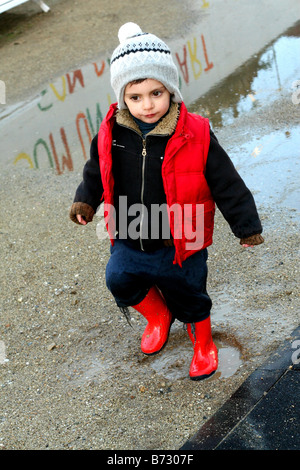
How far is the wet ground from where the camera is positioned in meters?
2.88

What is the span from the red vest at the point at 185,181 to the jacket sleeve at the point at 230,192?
34mm

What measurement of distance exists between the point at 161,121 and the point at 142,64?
25 cm

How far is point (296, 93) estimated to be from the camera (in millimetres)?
5398

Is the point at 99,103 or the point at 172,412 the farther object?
the point at 99,103

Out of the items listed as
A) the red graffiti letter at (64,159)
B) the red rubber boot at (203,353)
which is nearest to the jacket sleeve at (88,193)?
the red rubber boot at (203,353)

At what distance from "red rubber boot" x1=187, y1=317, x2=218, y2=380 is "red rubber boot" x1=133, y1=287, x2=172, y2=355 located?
165 mm

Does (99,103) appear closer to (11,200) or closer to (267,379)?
(11,200)

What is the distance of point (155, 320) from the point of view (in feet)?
10.4

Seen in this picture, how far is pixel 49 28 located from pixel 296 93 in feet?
12.2

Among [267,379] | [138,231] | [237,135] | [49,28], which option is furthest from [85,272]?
[49,28]

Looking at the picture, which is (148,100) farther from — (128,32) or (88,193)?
(88,193)

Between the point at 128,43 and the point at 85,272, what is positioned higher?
the point at 128,43

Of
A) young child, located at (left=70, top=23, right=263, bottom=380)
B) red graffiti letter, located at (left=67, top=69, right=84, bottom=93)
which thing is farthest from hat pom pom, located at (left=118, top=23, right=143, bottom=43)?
red graffiti letter, located at (left=67, top=69, right=84, bottom=93)

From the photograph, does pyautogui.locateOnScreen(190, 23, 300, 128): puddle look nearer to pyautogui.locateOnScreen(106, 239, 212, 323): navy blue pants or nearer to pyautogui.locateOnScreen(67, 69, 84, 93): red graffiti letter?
pyautogui.locateOnScreen(67, 69, 84, 93): red graffiti letter
